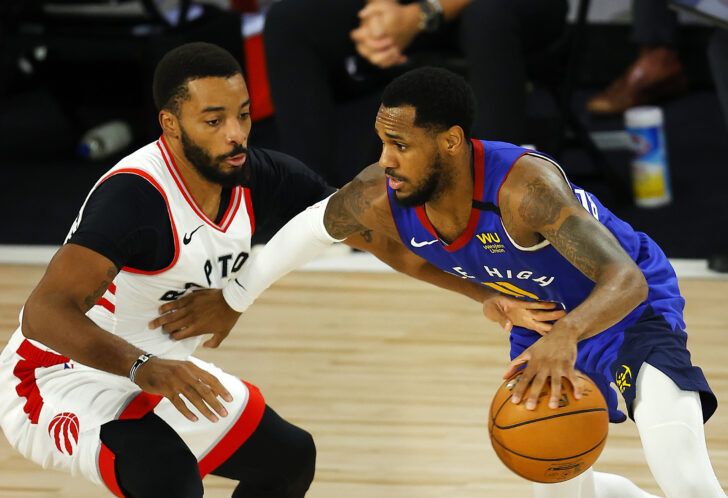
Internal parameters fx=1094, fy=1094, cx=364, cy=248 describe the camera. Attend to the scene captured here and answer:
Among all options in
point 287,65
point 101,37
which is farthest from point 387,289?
point 101,37

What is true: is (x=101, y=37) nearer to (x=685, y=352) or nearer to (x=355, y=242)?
(x=355, y=242)

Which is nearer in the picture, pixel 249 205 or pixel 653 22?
pixel 249 205

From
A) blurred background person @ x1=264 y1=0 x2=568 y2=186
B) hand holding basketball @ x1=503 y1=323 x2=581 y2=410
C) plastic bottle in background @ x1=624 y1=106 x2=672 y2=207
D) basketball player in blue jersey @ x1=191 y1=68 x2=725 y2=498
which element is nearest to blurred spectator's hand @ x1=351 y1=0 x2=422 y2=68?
blurred background person @ x1=264 y1=0 x2=568 y2=186

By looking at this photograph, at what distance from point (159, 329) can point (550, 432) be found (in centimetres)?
104

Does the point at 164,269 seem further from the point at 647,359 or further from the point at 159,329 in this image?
the point at 647,359

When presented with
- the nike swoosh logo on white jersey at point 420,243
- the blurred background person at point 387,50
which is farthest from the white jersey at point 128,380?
the blurred background person at point 387,50

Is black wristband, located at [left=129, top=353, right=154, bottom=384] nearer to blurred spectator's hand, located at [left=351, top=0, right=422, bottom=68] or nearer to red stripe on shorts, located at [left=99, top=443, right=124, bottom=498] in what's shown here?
red stripe on shorts, located at [left=99, top=443, right=124, bottom=498]

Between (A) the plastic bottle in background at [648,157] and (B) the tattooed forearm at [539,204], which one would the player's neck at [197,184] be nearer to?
(B) the tattooed forearm at [539,204]

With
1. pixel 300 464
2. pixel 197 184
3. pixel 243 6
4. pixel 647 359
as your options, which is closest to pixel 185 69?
pixel 197 184

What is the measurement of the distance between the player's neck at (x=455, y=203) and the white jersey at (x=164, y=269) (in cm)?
54

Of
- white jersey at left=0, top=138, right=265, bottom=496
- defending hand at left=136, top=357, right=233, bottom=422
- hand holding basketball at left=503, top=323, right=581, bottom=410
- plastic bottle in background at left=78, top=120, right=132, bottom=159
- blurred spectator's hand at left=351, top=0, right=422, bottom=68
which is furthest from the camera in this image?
plastic bottle in background at left=78, top=120, right=132, bottom=159

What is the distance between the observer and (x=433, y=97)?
2.46m

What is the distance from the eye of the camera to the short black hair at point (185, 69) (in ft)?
8.59

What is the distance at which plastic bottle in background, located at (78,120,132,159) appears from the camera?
6434 millimetres
